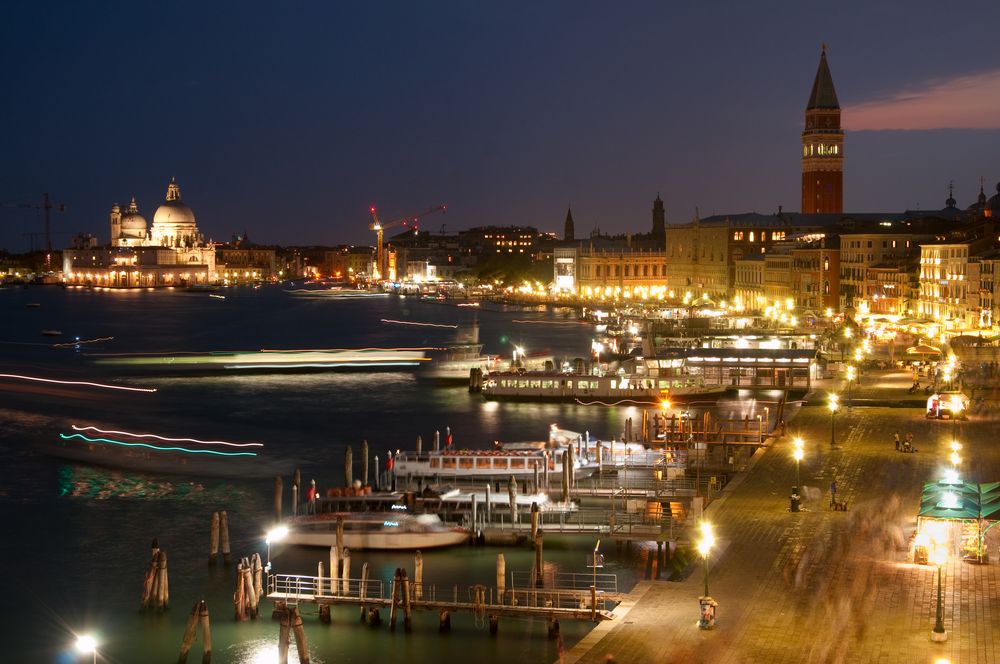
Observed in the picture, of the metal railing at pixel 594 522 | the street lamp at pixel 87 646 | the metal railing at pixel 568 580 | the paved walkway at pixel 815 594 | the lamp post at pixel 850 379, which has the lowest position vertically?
the street lamp at pixel 87 646

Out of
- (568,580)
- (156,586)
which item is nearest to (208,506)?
(156,586)

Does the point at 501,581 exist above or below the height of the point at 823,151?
below

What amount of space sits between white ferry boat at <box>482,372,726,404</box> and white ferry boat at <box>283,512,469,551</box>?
17545 mm

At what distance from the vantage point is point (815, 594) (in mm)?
13445

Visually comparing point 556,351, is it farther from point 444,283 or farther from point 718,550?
point 444,283

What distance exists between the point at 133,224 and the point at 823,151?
389 ft

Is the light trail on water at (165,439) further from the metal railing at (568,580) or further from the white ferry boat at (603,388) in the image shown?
the metal railing at (568,580)

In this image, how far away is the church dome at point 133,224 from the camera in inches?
6978

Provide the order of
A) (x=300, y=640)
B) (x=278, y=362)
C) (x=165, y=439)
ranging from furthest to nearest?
1. (x=278, y=362)
2. (x=165, y=439)
3. (x=300, y=640)

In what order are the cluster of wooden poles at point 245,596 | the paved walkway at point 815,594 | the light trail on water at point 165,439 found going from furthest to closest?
the light trail on water at point 165,439 → the cluster of wooden poles at point 245,596 → the paved walkway at point 815,594

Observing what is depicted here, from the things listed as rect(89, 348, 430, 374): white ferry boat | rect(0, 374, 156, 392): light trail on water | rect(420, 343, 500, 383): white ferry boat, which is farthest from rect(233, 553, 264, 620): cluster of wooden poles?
rect(89, 348, 430, 374): white ferry boat

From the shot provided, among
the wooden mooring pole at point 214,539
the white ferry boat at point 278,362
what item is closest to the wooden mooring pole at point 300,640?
the wooden mooring pole at point 214,539

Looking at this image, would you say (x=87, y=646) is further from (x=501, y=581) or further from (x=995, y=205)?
(x=995, y=205)

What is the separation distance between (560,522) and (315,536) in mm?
3644
